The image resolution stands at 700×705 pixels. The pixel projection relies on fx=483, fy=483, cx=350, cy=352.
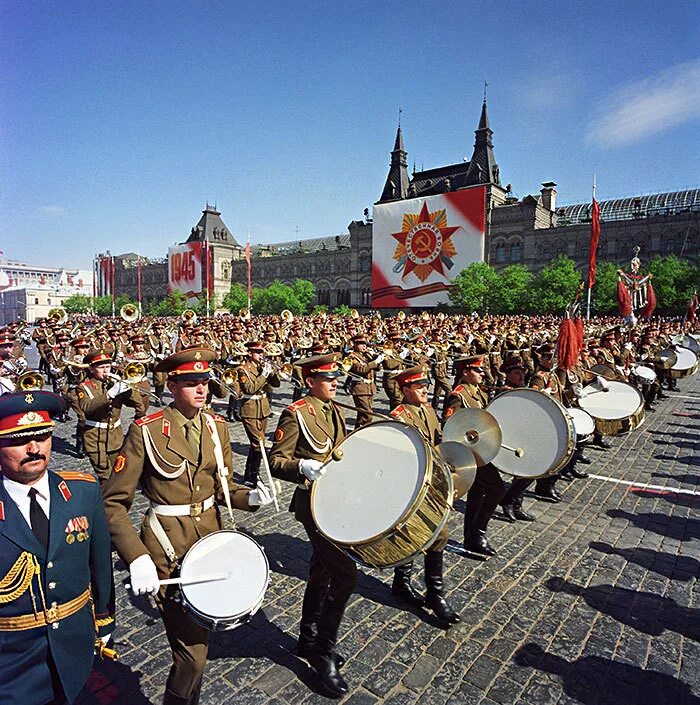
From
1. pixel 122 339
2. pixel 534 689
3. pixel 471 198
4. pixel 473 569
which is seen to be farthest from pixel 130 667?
pixel 471 198

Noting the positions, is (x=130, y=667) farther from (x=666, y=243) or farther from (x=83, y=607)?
(x=666, y=243)

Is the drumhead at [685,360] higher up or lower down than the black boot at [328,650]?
higher up

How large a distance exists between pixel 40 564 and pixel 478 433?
3703 millimetres

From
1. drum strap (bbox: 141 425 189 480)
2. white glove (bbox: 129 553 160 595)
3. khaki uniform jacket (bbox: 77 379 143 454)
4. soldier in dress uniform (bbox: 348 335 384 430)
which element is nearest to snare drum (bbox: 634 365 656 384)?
soldier in dress uniform (bbox: 348 335 384 430)

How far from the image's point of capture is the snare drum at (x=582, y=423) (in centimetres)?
707

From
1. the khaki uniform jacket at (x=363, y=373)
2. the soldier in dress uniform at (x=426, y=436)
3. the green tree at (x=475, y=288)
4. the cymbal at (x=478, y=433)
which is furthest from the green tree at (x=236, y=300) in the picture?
the soldier in dress uniform at (x=426, y=436)

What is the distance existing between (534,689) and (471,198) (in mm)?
53561

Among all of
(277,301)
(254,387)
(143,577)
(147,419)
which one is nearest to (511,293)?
(277,301)

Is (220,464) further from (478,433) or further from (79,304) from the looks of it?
(79,304)

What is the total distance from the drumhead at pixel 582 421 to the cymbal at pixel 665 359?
857 centimetres

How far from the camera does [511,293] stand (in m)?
46.1

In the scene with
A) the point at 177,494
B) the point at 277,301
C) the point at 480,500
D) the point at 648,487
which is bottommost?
the point at 648,487

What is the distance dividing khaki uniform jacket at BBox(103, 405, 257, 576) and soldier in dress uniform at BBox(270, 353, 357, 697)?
0.53m

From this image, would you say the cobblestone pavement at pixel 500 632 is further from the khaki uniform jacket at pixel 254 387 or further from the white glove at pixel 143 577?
the khaki uniform jacket at pixel 254 387
